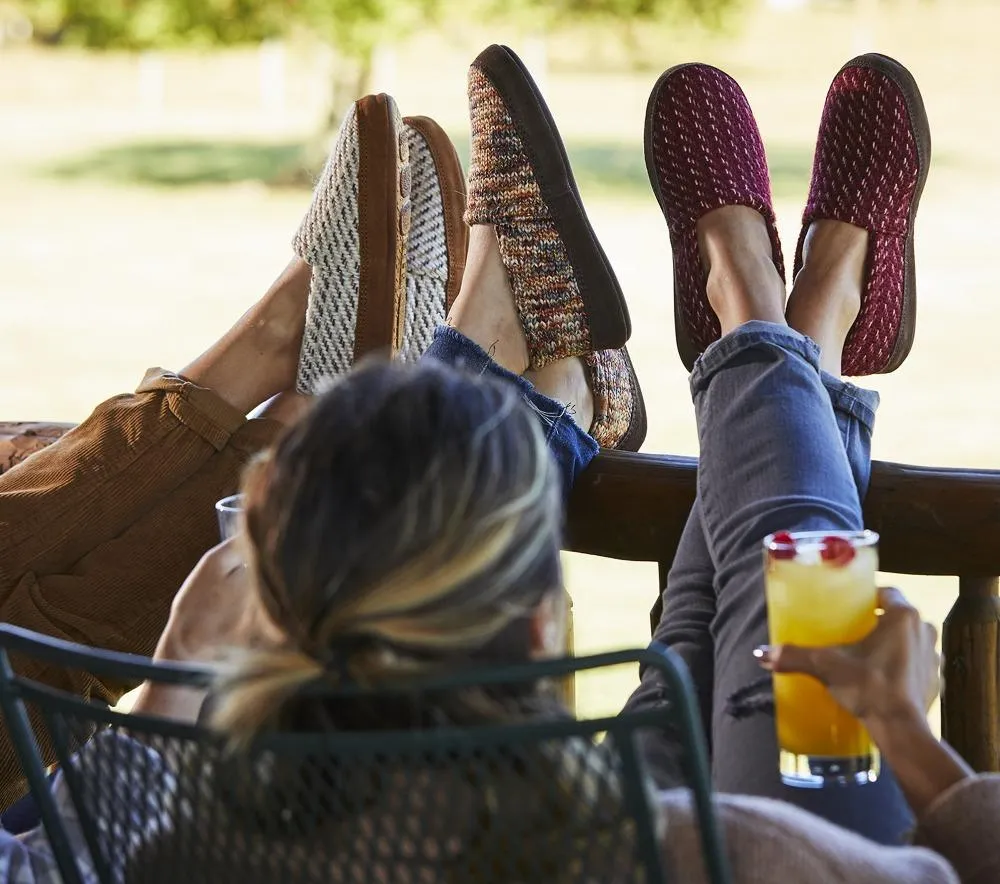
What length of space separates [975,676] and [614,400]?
21.2 inches

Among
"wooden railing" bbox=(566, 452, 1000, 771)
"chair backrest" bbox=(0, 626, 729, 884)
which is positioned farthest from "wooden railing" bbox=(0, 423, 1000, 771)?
"chair backrest" bbox=(0, 626, 729, 884)

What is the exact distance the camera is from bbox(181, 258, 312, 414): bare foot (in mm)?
1623

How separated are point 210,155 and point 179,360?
293 inches

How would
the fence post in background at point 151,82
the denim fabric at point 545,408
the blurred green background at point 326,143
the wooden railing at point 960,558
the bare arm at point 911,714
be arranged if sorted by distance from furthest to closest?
1. the fence post in background at point 151,82
2. the blurred green background at point 326,143
3. the denim fabric at point 545,408
4. the wooden railing at point 960,558
5. the bare arm at point 911,714

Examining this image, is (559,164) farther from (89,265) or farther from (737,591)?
(89,265)

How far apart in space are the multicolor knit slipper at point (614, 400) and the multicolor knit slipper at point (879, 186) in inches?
9.8

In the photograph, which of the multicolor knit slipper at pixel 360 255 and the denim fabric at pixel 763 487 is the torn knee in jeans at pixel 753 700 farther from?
the multicolor knit slipper at pixel 360 255

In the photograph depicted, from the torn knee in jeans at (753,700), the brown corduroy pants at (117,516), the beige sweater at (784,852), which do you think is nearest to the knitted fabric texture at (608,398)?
the brown corduroy pants at (117,516)

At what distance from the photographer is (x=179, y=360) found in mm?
6910

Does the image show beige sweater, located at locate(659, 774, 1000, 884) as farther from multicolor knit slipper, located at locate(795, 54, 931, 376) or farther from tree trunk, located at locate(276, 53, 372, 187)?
tree trunk, located at locate(276, 53, 372, 187)

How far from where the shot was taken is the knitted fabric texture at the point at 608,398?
1637 mm

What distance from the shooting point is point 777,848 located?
2.24 ft

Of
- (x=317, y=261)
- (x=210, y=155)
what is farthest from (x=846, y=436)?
(x=210, y=155)

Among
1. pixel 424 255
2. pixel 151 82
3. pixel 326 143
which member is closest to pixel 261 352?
pixel 424 255
